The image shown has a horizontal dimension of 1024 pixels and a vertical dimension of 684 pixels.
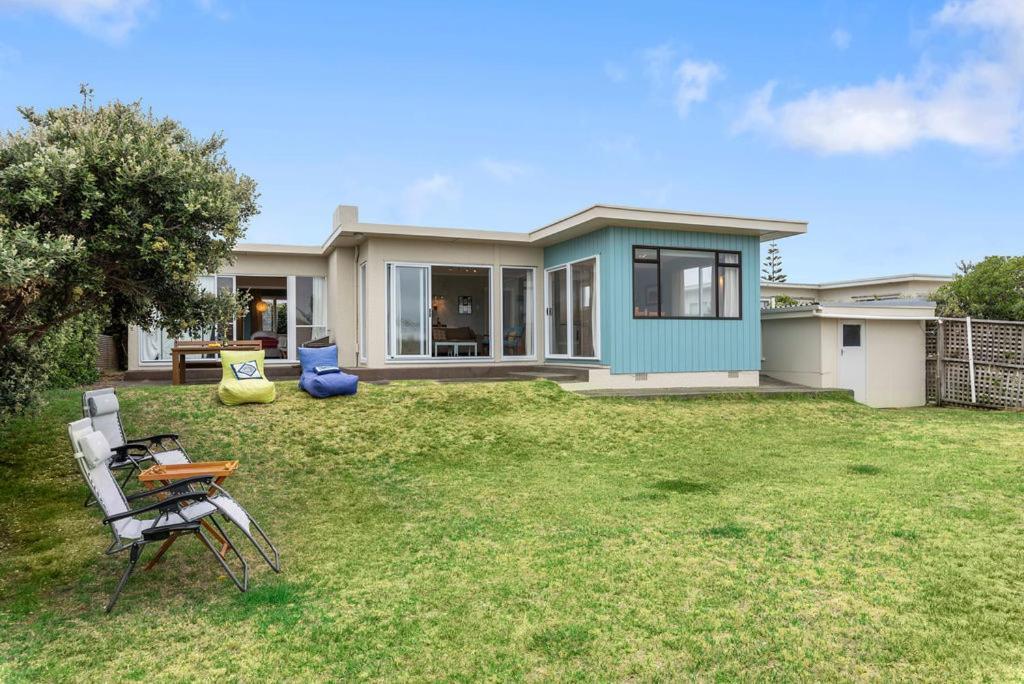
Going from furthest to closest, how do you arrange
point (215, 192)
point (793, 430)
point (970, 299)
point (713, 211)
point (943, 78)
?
1. point (943, 78)
2. point (970, 299)
3. point (713, 211)
4. point (793, 430)
5. point (215, 192)

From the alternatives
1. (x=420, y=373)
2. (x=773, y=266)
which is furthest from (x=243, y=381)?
(x=773, y=266)

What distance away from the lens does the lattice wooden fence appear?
1171cm

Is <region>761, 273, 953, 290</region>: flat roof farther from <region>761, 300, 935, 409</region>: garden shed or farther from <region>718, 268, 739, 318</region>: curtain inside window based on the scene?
<region>718, 268, 739, 318</region>: curtain inside window

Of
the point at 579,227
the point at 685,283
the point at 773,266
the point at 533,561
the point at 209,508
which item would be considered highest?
the point at 773,266

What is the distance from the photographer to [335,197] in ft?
39.6

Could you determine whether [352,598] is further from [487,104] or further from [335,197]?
[487,104]

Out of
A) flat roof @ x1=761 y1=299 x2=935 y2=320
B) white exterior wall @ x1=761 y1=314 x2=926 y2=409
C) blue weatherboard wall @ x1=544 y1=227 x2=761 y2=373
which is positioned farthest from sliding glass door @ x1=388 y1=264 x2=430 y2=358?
white exterior wall @ x1=761 y1=314 x2=926 y2=409

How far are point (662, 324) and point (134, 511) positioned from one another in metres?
9.05

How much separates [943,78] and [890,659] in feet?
57.4

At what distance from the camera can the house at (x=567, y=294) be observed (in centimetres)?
1081

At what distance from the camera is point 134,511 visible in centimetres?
345

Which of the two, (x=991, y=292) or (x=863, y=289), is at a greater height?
(x=863, y=289)

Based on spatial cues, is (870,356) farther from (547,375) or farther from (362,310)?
(362,310)

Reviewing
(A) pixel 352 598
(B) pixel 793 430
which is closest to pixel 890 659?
(A) pixel 352 598
